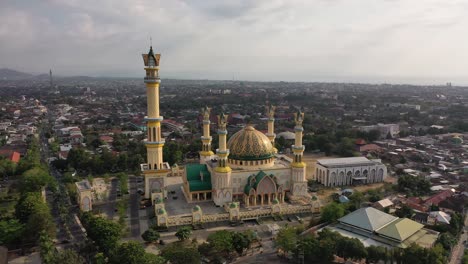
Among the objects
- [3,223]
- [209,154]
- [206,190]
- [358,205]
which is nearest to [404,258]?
[358,205]

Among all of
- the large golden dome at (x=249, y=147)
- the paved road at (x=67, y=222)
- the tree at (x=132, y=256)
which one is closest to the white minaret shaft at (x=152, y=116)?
the large golden dome at (x=249, y=147)

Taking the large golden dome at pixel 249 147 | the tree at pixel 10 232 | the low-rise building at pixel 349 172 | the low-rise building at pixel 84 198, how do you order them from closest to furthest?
the tree at pixel 10 232
the low-rise building at pixel 84 198
the large golden dome at pixel 249 147
the low-rise building at pixel 349 172

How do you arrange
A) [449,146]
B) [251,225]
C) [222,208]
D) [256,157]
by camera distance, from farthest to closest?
[449,146], [256,157], [222,208], [251,225]

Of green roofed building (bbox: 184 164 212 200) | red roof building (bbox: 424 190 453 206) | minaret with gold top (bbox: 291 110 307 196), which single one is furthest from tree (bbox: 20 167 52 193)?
red roof building (bbox: 424 190 453 206)

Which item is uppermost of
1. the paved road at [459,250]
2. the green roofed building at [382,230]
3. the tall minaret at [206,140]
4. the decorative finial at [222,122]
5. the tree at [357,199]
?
the decorative finial at [222,122]

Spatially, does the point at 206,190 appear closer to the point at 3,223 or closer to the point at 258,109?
the point at 3,223

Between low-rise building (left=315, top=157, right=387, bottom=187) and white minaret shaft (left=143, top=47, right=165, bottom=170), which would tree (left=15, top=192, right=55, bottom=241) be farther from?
low-rise building (left=315, top=157, right=387, bottom=187)

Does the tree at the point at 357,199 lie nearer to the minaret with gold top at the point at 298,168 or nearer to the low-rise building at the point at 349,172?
the minaret with gold top at the point at 298,168
